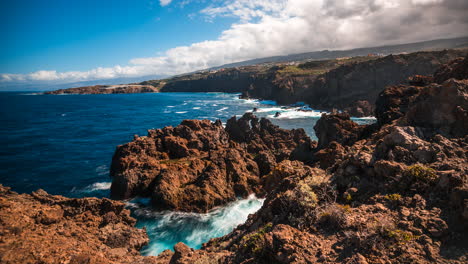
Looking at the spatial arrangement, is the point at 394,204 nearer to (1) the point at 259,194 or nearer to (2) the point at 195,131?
(1) the point at 259,194

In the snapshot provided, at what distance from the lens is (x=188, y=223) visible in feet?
67.1

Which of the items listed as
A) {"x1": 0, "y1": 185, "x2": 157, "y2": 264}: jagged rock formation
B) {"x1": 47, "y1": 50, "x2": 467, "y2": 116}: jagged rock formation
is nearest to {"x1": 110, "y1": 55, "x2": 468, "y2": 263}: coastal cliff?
{"x1": 0, "y1": 185, "x2": 157, "y2": 264}: jagged rock formation

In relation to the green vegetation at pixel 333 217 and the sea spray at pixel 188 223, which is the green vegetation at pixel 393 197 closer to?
the green vegetation at pixel 333 217

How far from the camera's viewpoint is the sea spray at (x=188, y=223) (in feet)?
61.3

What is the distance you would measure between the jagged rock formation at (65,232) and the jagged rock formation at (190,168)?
21.0 ft

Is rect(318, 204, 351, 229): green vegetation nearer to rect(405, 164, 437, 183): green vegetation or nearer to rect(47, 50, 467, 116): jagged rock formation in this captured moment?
rect(405, 164, 437, 183): green vegetation

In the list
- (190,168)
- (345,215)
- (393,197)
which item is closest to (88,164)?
(190,168)

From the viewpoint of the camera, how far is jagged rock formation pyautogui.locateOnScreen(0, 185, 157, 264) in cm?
922

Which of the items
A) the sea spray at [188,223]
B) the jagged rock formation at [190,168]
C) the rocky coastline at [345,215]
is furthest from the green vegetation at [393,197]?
the jagged rock formation at [190,168]

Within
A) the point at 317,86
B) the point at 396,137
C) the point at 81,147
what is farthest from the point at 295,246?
the point at 317,86

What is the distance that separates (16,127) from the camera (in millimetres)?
62938

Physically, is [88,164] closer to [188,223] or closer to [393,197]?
[188,223]

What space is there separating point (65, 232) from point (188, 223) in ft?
33.8

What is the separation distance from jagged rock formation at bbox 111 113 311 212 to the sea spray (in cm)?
88
